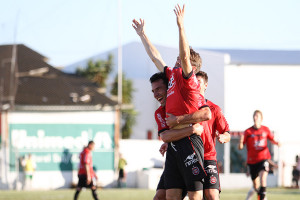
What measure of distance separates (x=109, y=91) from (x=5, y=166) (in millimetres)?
29636

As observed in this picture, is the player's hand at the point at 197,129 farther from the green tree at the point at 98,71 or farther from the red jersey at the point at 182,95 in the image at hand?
the green tree at the point at 98,71

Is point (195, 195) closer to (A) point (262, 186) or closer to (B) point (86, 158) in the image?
(A) point (262, 186)

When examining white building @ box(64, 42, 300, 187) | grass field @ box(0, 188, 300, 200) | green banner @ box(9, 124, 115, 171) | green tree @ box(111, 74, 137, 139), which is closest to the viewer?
grass field @ box(0, 188, 300, 200)

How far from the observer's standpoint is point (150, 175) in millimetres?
39469

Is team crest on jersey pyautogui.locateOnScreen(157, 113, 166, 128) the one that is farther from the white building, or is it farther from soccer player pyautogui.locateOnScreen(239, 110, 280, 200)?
the white building

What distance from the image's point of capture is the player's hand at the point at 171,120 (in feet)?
28.5

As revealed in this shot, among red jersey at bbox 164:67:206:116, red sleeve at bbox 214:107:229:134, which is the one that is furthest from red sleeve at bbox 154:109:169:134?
red sleeve at bbox 214:107:229:134

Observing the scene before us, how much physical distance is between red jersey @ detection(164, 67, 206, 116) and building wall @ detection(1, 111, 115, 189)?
30.8 meters

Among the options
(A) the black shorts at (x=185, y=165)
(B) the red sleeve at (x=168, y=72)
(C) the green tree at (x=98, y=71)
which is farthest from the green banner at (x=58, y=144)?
(A) the black shorts at (x=185, y=165)

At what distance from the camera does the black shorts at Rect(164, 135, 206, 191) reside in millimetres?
8664

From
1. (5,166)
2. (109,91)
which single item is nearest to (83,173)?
(5,166)

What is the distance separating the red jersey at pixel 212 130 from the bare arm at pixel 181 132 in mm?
488

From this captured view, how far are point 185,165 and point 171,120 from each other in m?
0.53

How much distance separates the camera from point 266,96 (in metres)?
47.3
